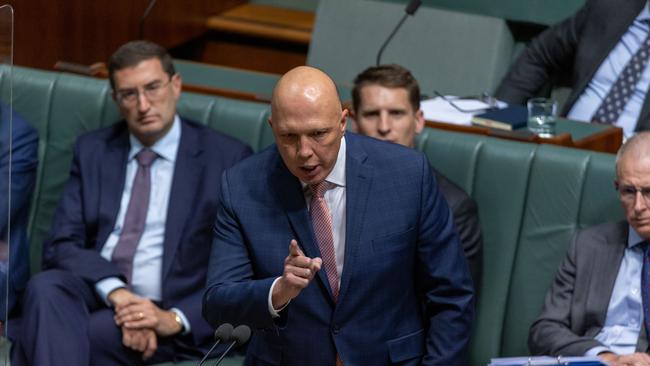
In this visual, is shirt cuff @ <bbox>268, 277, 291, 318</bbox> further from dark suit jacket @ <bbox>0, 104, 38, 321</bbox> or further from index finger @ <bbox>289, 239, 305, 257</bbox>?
dark suit jacket @ <bbox>0, 104, 38, 321</bbox>

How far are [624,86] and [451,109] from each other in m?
0.55

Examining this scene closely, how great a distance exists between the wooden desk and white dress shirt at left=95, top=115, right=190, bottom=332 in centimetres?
63

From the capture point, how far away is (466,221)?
2.63m

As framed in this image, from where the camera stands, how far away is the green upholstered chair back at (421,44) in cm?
398

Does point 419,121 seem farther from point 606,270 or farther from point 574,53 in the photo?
point 574,53

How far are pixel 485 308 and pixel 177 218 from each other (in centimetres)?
70

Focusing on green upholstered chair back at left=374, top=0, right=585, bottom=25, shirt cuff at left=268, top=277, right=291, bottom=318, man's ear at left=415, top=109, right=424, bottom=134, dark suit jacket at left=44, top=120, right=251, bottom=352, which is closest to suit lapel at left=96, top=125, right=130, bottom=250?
dark suit jacket at left=44, top=120, right=251, bottom=352

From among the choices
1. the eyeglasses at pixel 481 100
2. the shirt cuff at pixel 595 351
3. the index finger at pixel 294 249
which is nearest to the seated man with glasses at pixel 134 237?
the eyeglasses at pixel 481 100

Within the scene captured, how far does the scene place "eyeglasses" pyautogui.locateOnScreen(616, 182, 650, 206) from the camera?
2.39 metres

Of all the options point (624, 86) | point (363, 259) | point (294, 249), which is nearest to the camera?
point (294, 249)

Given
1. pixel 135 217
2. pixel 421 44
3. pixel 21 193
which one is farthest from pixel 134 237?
pixel 421 44

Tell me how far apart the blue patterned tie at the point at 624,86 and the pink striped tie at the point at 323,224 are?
60.4 inches

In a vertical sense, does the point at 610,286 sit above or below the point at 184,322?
above

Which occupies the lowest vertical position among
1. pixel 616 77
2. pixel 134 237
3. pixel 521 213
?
pixel 134 237
